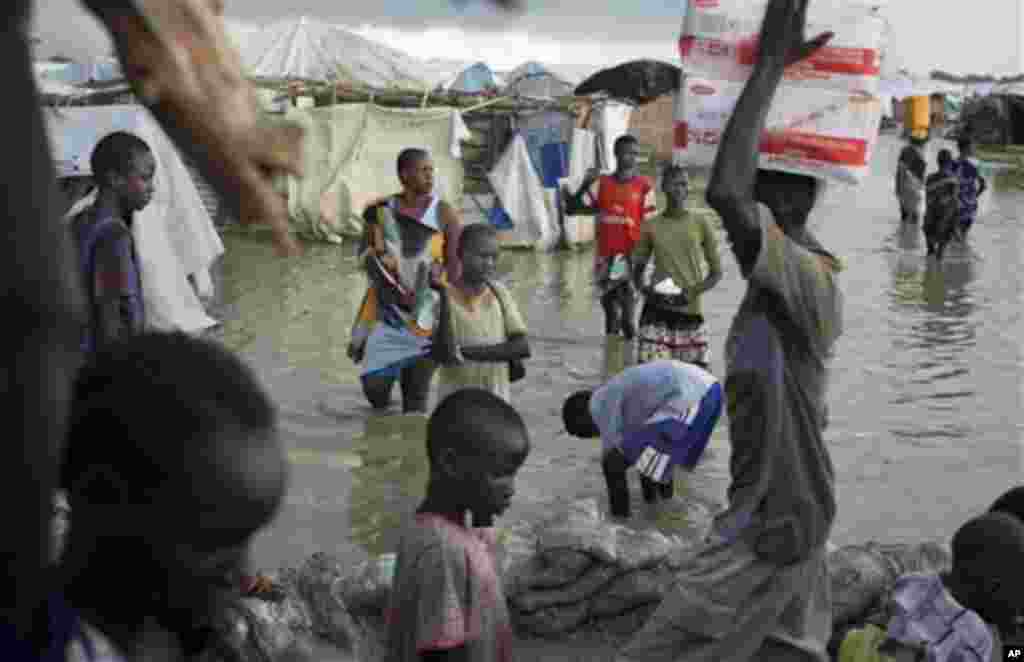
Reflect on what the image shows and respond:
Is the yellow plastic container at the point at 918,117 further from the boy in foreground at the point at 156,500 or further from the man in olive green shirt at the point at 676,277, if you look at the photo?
the boy in foreground at the point at 156,500

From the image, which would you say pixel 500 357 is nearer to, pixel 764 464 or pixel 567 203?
pixel 764 464

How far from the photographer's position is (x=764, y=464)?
134 inches

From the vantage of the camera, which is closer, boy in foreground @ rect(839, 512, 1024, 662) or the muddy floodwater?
boy in foreground @ rect(839, 512, 1024, 662)

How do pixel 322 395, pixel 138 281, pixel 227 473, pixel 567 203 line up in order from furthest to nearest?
pixel 567 203, pixel 322 395, pixel 138 281, pixel 227 473

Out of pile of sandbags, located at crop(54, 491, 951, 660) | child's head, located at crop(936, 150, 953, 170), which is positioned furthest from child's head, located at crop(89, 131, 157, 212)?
child's head, located at crop(936, 150, 953, 170)

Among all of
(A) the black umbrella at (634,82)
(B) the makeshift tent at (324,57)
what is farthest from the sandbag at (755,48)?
(B) the makeshift tent at (324,57)

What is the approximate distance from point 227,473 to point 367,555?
424 cm

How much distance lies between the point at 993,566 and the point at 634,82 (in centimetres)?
1601

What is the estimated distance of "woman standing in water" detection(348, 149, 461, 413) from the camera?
730 cm

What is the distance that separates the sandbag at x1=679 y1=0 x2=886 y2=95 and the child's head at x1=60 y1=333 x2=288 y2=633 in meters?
2.11

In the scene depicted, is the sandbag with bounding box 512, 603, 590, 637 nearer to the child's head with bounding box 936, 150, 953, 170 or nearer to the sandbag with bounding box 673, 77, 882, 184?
the sandbag with bounding box 673, 77, 882, 184

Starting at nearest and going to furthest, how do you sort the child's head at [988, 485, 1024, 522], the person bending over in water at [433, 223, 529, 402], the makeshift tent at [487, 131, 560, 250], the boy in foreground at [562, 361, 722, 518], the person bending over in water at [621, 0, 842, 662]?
the person bending over in water at [621, 0, 842, 662], the child's head at [988, 485, 1024, 522], the boy in foreground at [562, 361, 722, 518], the person bending over in water at [433, 223, 529, 402], the makeshift tent at [487, 131, 560, 250]

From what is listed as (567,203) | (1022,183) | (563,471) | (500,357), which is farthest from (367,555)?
(1022,183)

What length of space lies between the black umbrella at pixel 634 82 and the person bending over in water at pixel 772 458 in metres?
15.3
